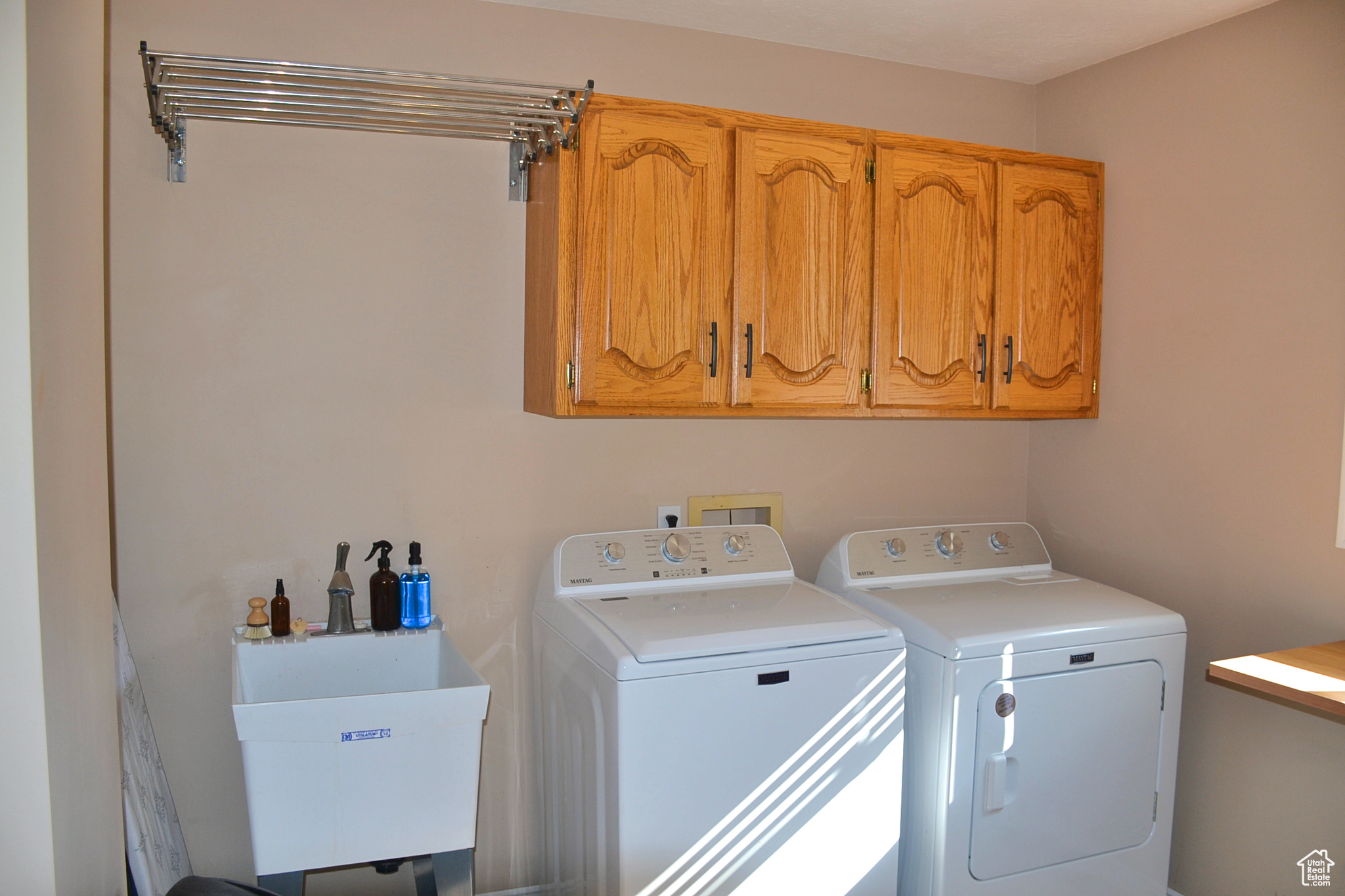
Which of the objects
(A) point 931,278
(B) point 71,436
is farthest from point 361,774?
(A) point 931,278

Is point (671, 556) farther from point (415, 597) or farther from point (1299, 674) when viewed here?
point (1299, 674)

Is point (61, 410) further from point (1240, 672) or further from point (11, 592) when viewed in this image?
point (1240, 672)

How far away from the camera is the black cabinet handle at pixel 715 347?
7.36ft

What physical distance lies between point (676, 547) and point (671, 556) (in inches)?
1.1

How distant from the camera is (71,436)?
101 centimetres

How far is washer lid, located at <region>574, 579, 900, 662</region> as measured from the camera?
1.91 m

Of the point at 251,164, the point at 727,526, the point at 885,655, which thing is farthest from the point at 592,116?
the point at 885,655

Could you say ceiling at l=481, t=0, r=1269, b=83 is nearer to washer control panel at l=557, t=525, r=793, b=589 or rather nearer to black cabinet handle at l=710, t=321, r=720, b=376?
black cabinet handle at l=710, t=321, r=720, b=376

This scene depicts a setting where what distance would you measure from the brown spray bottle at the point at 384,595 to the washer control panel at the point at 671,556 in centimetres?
41

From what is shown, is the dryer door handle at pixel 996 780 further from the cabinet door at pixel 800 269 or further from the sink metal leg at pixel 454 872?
the sink metal leg at pixel 454 872

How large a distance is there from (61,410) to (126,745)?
119cm

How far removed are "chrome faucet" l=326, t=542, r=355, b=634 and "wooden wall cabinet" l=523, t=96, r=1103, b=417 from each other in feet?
1.99

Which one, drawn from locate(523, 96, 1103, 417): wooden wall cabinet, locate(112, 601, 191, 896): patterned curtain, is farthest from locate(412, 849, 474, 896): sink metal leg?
locate(523, 96, 1103, 417): wooden wall cabinet

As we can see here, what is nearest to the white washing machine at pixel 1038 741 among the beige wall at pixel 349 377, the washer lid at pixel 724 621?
the washer lid at pixel 724 621
